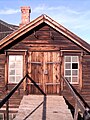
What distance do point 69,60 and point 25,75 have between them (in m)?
2.74

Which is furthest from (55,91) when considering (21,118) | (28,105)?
(21,118)

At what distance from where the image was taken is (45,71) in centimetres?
1609

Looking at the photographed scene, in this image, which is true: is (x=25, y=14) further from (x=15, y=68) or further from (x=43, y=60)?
(x=15, y=68)

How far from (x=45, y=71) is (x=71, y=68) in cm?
156

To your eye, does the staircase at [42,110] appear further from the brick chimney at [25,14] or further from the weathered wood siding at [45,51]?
the brick chimney at [25,14]

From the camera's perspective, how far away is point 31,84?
52.9 ft

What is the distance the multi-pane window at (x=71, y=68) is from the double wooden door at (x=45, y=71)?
1.62 feet

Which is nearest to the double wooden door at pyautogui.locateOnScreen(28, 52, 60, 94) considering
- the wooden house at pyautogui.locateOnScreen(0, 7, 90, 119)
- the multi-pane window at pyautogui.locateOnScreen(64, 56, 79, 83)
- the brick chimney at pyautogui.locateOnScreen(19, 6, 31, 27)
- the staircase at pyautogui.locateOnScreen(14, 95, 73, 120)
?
the wooden house at pyautogui.locateOnScreen(0, 7, 90, 119)

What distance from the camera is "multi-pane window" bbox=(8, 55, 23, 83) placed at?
16188mm

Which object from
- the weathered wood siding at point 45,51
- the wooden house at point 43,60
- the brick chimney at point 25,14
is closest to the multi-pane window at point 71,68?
the wooden house at point 43,60

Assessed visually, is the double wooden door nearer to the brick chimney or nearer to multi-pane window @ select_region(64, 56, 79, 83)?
multi-pane window @ select_region(64, 56, 79, 83)

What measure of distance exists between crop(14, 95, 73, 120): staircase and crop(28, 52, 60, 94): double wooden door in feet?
6.24

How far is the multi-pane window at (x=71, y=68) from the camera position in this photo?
16219 millimetres

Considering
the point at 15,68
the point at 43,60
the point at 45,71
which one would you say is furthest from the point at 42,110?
the point at 15,68
